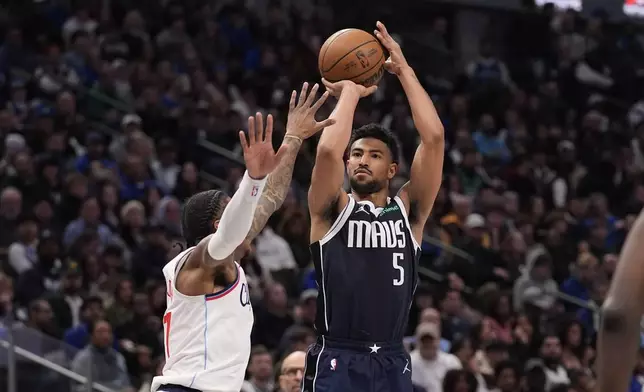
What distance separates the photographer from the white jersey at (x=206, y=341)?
18.8 ft

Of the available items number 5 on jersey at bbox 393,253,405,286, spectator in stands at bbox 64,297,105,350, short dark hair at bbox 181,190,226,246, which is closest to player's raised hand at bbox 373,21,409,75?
number 5 on jersey at bbox 393,253,405,286

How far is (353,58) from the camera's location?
6.50 metres

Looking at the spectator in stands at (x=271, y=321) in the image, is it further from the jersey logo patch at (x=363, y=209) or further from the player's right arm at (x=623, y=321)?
the player's right arm at (x=623, y=321)

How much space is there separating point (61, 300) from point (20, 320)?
36 centimetres

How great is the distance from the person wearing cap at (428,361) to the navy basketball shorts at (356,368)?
4172mm

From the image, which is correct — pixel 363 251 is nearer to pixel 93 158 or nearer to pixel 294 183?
pixel 93 158

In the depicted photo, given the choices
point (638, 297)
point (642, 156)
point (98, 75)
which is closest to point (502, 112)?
point (642, 156)

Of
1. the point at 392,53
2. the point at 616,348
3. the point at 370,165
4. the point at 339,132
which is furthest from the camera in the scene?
the point at 392,53

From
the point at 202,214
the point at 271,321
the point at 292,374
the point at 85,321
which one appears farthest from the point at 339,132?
the point at 271,321

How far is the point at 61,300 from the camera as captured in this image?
34.7 ft

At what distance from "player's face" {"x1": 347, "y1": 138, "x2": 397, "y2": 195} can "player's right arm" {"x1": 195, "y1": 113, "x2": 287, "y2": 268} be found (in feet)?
3.38

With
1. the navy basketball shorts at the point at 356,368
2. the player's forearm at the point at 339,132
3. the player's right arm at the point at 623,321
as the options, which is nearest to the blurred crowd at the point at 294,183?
the navy basketball shorts at the point at 356,368

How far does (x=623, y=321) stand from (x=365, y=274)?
10.9ft

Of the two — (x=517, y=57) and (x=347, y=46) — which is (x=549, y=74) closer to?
(x=517, y=57)
